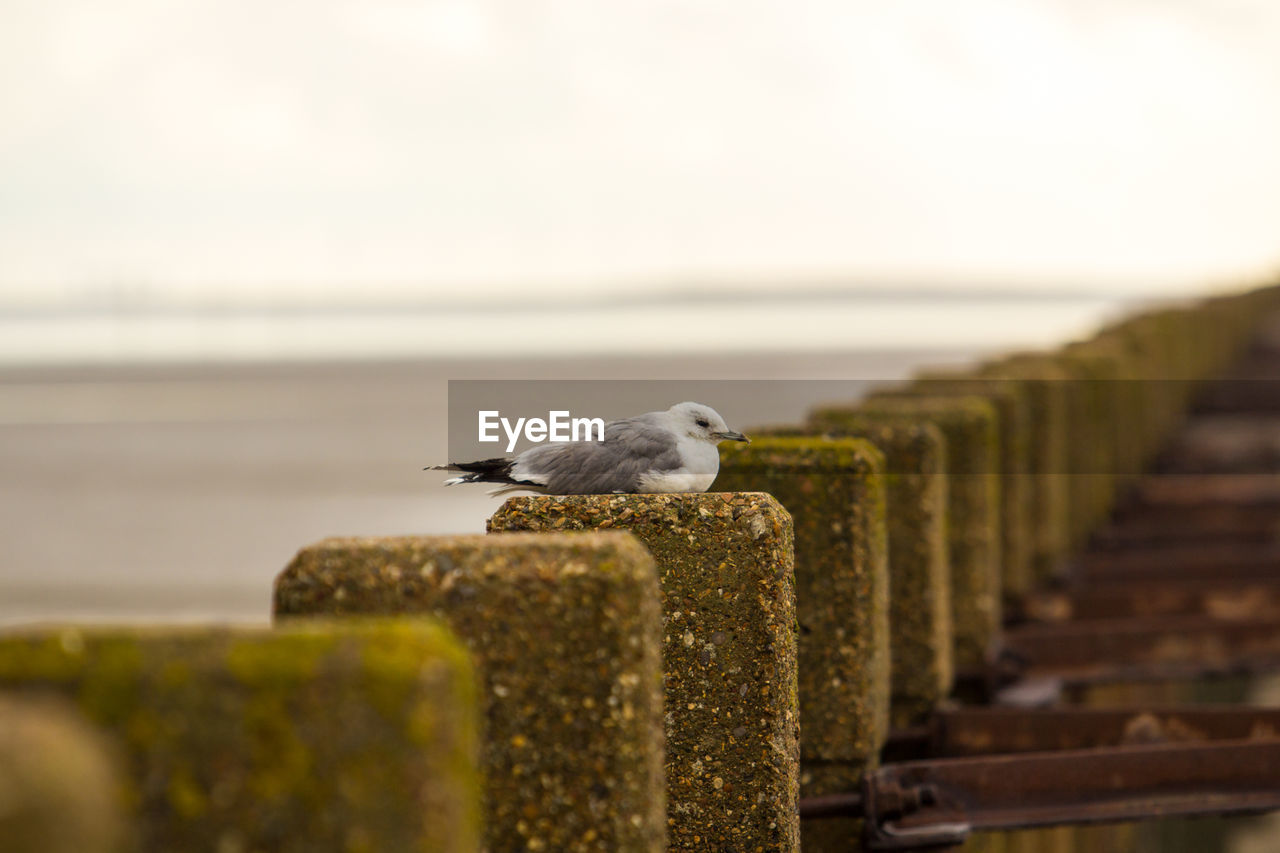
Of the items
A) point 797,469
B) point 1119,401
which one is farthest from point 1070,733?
point 1119,401

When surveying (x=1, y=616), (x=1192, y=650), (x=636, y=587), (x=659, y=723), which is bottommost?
(x=1, y=616)

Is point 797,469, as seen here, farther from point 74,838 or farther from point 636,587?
point 74,838

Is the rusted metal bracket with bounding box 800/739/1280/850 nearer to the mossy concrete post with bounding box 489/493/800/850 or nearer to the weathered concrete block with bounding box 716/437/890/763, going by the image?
Result: the weathered concrete block with bounding box 716/437/890/763

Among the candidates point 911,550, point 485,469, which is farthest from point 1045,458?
point 485,469

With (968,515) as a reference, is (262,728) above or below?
above

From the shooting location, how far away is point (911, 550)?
5.93m

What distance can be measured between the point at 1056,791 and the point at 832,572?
33.3 inches

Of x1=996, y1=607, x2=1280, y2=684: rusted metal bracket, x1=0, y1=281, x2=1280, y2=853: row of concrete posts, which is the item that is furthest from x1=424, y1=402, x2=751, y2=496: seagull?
x1=996, y1=607, x2=1280, y2=684: rusted metal bracket

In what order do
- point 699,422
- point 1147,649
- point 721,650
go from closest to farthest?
point 721,650 → point 699,422 → point 1147,649

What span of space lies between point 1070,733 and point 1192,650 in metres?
2.53

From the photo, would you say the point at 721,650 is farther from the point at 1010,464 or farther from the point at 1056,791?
the point at 1010,464

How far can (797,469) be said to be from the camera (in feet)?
15.8

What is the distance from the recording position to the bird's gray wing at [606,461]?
3822 millimetres

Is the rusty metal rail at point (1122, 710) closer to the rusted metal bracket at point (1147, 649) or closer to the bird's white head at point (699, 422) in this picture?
the rusted metal bracket at point (1147, 649)
